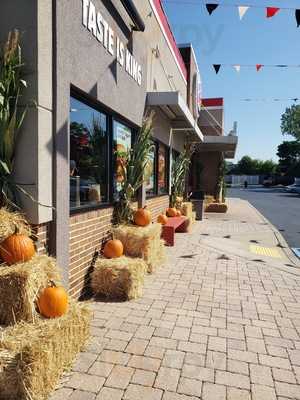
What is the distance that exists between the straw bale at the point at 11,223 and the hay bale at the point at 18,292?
33 cm

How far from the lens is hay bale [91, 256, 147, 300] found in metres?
4.55

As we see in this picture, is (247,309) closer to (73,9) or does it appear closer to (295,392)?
(295,392)

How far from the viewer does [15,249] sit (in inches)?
121

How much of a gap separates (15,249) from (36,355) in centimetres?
96

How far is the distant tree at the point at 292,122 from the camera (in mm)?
65250

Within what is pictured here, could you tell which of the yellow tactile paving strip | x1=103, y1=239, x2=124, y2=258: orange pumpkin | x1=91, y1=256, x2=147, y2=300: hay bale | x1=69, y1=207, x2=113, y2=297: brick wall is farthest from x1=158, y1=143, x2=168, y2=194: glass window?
x1=91, y1=256, x2=147, y2=300: hay bale

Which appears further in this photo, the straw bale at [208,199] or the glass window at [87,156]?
the straw bale at [208,199]

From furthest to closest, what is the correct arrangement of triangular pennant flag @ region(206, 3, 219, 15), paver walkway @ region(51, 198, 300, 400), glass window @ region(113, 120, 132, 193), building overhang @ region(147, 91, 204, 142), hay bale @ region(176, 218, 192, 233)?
1. hay bale @ region(176, 218, 192, 233)
2. building overhang @ region(147, 91, 204, 142)
3. triangular pennant flag @ region(206, 3, 219, 15)
4. glass window @ region(113, 120, 132, 193)
5. paver walkway @ region(51, 198, 300, 400)

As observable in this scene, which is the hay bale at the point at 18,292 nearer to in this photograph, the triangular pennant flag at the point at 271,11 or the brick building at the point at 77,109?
the brick building at the point at 77,109

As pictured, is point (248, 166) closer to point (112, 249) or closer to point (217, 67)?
point (217, 67)

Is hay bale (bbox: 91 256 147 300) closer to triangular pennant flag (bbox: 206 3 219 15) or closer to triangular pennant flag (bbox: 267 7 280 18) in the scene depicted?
triangular pennant flag (bbox: 206 3 219 15)

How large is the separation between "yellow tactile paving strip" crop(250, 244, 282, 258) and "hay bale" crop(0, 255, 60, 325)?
5922 mm

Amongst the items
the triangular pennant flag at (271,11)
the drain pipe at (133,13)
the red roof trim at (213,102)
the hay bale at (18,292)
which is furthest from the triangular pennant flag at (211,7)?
the red roof trim at (213,102)

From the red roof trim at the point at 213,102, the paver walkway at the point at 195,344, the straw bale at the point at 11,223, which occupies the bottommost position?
the paver walkway at the point at 195,344
